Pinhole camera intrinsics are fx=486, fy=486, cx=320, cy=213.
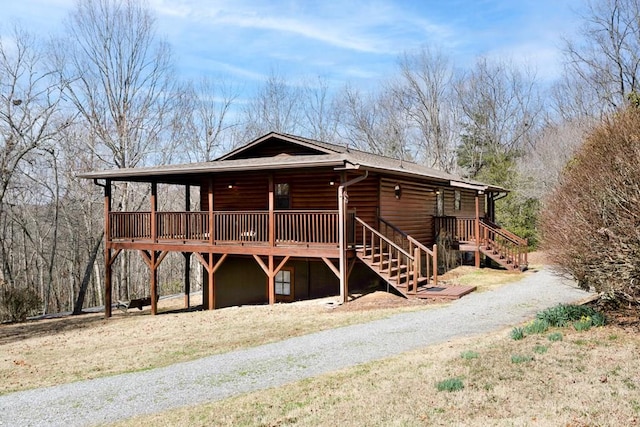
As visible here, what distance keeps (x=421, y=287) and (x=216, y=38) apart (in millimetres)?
20243

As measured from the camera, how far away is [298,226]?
1524cm

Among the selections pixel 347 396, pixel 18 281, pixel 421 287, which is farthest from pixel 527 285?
pixel 18 281

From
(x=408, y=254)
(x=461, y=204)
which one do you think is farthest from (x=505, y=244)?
(x=408, y=254)

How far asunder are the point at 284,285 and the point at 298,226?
320 centimetres

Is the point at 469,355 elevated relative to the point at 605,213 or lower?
lower

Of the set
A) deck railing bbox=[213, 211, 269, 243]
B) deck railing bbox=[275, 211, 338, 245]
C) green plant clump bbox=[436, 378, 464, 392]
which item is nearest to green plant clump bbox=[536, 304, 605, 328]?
green plant clump bbox=[436, 378, 464, 392]

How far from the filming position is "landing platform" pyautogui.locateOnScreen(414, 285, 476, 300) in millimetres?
12859

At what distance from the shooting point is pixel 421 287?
1426cm

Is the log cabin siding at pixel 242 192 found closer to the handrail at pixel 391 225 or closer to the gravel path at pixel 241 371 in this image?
the handrail at pixel 391 225

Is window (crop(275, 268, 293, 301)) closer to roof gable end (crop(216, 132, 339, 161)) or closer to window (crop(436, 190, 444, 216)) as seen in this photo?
roof gable end (crop(216, 132, 339, 161))

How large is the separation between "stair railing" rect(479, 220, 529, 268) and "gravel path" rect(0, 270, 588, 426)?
796cm

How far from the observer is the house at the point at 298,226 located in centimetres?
1402

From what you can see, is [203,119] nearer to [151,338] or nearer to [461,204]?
[461,204]

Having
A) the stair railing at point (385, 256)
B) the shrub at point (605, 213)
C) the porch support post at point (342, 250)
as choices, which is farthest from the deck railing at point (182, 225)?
the shrub at point (605, 213)
